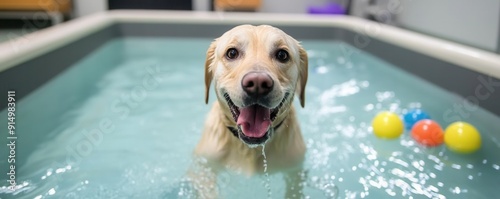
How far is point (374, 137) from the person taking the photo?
2955 millimetres

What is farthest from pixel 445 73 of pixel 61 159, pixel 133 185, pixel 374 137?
pixel 61 159

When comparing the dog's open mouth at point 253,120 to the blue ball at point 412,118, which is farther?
the blue ball at point 412,118

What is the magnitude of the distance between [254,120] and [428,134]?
1553 mm

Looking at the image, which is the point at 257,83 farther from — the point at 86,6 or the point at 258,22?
the point at 86,6

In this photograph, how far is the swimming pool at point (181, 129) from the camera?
226cm

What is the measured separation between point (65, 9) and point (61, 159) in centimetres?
676

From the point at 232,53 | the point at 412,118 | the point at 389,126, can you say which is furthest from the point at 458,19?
the point at 232,53

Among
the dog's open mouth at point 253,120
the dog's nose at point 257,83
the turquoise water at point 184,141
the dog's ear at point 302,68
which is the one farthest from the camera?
the turquoise water at point 184,141

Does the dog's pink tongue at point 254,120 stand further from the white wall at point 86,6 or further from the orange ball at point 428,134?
the white wall at point 86,6

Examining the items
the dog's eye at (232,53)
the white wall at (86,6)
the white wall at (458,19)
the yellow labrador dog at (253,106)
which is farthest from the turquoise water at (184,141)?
the white wall at (86,6)

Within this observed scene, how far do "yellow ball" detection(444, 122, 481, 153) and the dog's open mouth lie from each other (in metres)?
1.46

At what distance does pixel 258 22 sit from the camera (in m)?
5.84

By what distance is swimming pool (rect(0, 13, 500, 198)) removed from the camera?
2256 mm

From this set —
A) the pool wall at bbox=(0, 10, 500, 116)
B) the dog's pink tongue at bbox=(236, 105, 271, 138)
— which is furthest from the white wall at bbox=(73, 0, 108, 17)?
the dog's pink tongue at bbox=(236, 105, 271, 138)
